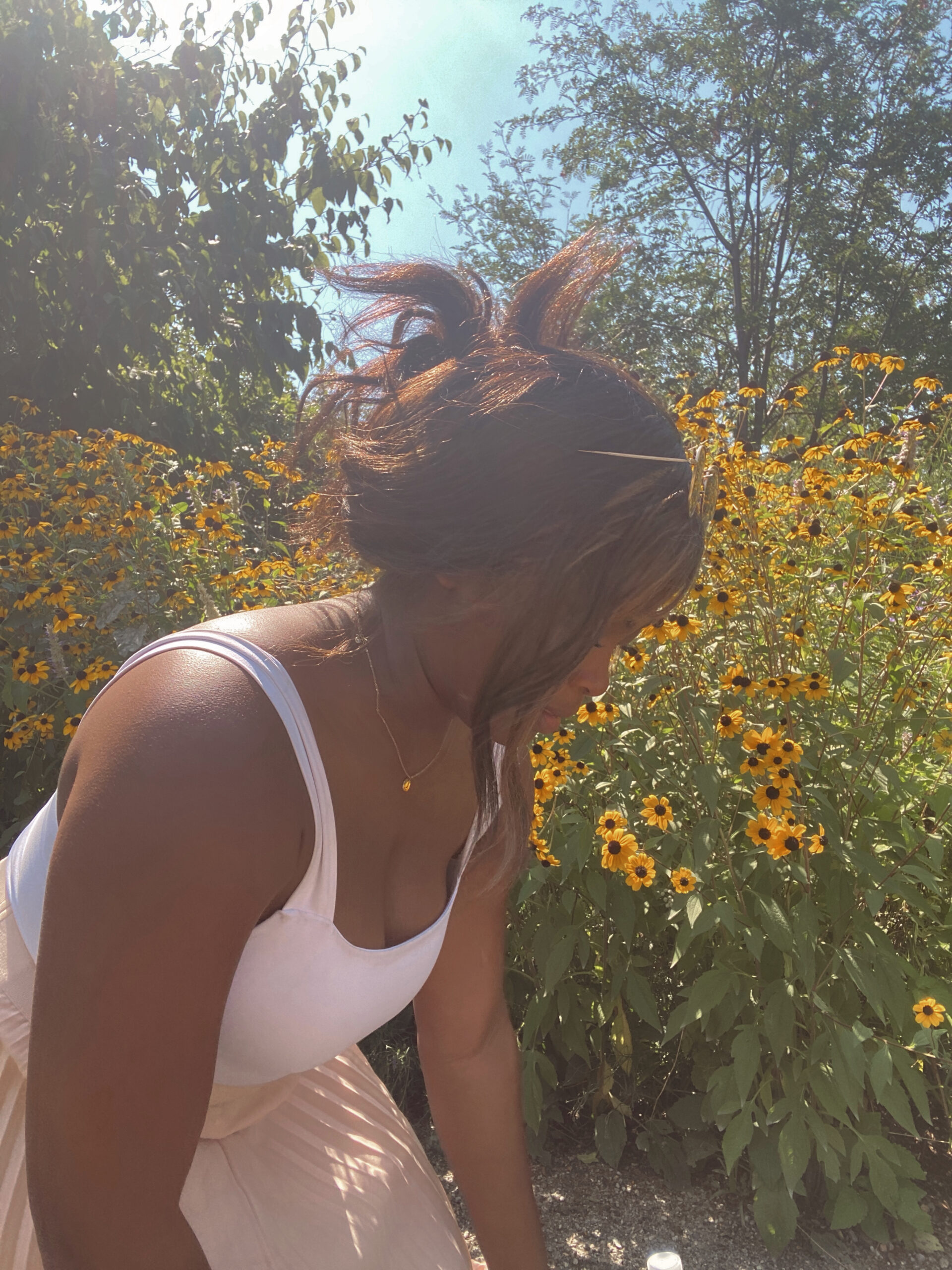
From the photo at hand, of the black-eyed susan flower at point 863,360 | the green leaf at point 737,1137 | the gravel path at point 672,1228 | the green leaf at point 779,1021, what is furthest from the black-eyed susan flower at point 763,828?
the black-eyed susan flower at point 863,360

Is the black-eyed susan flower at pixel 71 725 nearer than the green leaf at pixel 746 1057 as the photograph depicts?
No

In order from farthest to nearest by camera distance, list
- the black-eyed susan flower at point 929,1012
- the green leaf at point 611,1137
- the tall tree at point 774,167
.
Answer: the tall tree at point 774,167, the green leaf at point 611,1137, the black-eyed susan flower at point 929,1012

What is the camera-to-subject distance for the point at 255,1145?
3.71 ft

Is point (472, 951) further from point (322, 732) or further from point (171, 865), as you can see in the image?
point (171, 865)

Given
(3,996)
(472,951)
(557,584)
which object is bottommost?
(472,951)

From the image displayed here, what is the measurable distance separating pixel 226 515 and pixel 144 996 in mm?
2305

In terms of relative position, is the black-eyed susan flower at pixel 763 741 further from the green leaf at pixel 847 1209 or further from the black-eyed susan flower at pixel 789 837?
the green leaf at pixel 847 1209

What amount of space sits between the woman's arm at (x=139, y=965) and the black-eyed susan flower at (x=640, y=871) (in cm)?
98

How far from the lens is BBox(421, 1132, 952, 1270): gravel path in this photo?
1862mm

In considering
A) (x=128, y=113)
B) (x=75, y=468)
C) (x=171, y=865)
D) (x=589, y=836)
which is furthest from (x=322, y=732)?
(x=128, y=113)

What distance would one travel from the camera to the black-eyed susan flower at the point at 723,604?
1.93 metres

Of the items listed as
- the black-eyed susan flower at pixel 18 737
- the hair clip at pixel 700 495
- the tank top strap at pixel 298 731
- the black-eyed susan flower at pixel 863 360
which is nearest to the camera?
the tank top strap at pixel 298 731

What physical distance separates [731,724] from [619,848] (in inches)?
11.9

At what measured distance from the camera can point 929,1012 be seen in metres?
1.68
